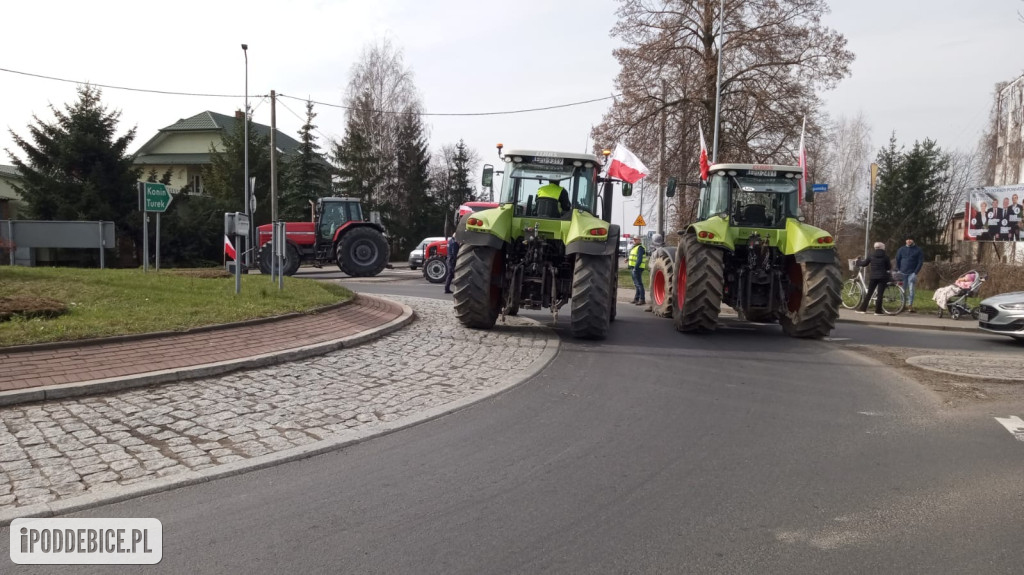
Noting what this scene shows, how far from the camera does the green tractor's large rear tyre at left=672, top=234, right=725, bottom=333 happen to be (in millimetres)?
11320

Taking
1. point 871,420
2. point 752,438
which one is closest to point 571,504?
point 752,438

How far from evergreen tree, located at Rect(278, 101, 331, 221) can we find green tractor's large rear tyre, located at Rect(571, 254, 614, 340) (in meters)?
38.5

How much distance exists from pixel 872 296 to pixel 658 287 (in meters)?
5.96

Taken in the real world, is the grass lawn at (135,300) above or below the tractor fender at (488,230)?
below

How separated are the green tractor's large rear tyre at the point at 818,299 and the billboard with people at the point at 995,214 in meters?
17.1

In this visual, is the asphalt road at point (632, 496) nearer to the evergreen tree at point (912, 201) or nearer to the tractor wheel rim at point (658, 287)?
the tractor wheel rim at point (658, 287)

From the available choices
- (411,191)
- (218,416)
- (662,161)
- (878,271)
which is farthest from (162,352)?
(411,191)

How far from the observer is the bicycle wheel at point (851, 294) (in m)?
17.6

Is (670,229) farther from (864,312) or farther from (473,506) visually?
(473,506)

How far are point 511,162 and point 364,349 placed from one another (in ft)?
14.0

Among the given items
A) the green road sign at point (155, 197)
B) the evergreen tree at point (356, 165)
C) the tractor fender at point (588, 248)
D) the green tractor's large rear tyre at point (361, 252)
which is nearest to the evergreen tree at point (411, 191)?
the evergreen tree at point (356, 165)

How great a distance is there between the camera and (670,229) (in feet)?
109

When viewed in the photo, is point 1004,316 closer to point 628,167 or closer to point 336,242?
point 628,167

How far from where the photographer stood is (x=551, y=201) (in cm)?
1145
